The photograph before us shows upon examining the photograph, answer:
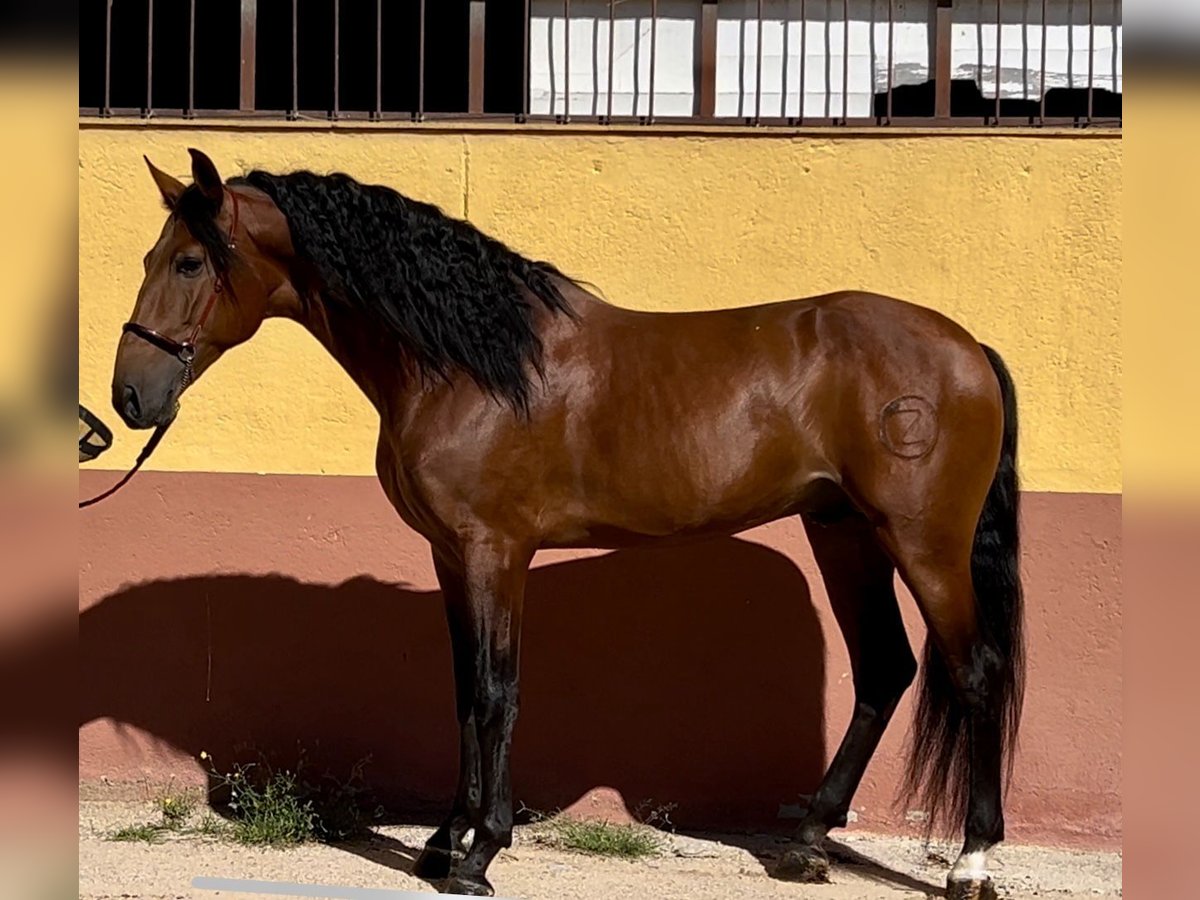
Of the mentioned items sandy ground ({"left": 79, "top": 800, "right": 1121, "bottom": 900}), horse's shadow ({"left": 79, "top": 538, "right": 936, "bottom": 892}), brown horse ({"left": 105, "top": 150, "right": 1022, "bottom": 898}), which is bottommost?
sandy ground ({"left": 79, "top": 800, "right": 1121, "bottom": 900})

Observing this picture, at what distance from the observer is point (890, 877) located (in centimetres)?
484

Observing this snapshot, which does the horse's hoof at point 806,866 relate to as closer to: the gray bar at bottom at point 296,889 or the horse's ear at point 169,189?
the gray bar at bottom at point 296,889

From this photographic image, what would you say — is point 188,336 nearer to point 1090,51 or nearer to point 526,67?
point 526,67

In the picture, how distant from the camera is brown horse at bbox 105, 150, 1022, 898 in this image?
14.2 feet

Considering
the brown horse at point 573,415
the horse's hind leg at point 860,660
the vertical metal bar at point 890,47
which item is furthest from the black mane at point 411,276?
the vertical metal bar at point 890,47

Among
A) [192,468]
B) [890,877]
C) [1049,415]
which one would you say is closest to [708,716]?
[890,877]

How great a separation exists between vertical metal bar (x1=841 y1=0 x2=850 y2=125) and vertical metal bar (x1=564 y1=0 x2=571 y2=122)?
106cm

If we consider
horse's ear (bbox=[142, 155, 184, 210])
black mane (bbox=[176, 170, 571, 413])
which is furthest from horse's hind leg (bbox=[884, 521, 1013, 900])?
horse's ear (bbox=[142, 155, 184, 210])

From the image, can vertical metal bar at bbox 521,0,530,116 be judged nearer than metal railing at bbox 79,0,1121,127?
No

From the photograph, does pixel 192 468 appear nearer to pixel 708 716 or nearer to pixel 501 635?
pixel 501 635

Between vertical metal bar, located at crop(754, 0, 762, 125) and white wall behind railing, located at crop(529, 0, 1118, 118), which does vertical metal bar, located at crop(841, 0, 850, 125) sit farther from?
vertical metal bar, located at crop(754, 0, 762, 125)

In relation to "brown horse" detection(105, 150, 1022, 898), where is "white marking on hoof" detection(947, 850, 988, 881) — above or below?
below

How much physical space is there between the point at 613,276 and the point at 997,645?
1.94 metres

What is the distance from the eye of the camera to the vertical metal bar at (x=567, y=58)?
562 centimetres
